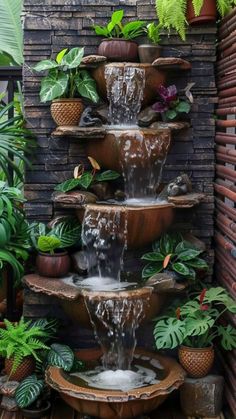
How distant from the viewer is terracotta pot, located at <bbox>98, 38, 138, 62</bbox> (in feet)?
12.2

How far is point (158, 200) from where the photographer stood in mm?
3816

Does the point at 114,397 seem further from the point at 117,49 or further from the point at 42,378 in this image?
the point at 117,49

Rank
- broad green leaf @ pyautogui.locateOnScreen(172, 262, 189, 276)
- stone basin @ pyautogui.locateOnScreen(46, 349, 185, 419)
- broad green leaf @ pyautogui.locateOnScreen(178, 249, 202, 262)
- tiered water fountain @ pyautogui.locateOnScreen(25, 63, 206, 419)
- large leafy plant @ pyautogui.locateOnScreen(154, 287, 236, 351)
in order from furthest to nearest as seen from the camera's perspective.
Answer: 1. broad green leaf @ pyautogui.locateOnScreen(178, 249, 202, 262)
2. broad green leaf @ pyautogui.locateOnScreen(172, 262, 189, 276)
3. large leafy plant @ pyautogui.locateOnScreen(154, 287, 236, 351)
4. tiered water fountain @ pyautogui.locateOnScreen(25, 63, 206, 419)
5. stone basin @ pyautogui.locateOnScreen(46, 349, 185, 419)

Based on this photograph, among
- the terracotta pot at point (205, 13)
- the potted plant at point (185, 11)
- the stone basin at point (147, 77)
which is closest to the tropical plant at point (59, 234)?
the stone basin at point (147, 77)

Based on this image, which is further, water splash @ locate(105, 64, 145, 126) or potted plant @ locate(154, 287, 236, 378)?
water splash @ locate(105, 64, 145, 126)

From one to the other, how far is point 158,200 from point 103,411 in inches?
A: 52.7

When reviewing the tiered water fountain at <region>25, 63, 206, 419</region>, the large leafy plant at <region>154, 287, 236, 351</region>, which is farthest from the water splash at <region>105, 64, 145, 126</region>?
the large leafy plant at <region>154, 287, 236, 351</region>

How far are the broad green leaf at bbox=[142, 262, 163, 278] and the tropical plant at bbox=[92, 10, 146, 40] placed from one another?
54.2 inches

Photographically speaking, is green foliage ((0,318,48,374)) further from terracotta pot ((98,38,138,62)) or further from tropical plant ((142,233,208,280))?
terracotta pot ((98,38,138,62))

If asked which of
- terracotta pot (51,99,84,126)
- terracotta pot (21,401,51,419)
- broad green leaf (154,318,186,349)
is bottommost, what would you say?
terracotta pot (21,401,51,419)

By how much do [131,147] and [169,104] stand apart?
1.20 ft

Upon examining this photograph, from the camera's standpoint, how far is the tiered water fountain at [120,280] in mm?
3076

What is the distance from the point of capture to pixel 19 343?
11.0 ft

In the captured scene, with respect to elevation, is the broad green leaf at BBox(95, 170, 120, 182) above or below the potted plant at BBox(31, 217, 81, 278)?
above
